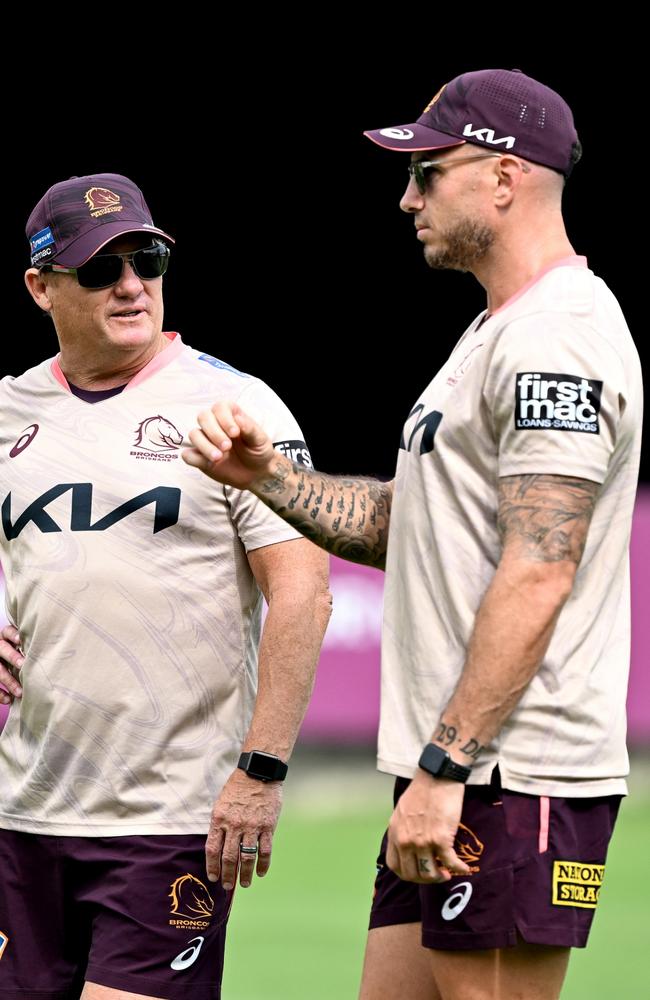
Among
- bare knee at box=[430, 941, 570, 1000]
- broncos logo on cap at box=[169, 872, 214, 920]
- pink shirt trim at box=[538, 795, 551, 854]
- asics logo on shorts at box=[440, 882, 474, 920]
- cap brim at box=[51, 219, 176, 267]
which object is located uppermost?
cap brim at box=[51, 219, 176, 267]

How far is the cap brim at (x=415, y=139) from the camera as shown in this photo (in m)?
3.67

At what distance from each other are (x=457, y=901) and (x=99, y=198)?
2.19 meters

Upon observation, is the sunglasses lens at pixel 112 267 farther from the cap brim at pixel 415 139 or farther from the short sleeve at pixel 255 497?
the cap brim at pixel 415 139

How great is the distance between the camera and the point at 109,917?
4180 millimetres

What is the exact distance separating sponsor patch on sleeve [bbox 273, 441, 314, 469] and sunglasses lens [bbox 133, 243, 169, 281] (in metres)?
0.62

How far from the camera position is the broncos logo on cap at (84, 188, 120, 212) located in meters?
4.55

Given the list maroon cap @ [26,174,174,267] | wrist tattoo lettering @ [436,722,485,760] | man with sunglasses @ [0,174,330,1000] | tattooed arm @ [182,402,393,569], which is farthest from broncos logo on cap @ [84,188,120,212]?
wrist tattoo lettering @ [436,722,485,760]

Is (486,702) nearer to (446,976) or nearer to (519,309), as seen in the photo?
(446,976)

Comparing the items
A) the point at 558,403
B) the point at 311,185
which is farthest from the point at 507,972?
the point at 311,185

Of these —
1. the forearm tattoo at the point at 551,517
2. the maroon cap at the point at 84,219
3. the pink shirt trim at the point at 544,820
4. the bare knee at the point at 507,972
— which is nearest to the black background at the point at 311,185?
the maroon cap at the point at 84,219

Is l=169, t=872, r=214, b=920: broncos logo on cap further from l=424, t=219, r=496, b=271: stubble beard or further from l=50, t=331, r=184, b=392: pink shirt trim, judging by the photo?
l=424, t=219, r=496, b=271: stubble beard

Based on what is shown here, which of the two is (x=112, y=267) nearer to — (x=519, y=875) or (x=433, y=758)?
(x=433, y=758)

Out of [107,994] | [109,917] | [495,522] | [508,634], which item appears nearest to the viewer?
[508,634]

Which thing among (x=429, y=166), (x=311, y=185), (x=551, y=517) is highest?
(x=429, y=166)
